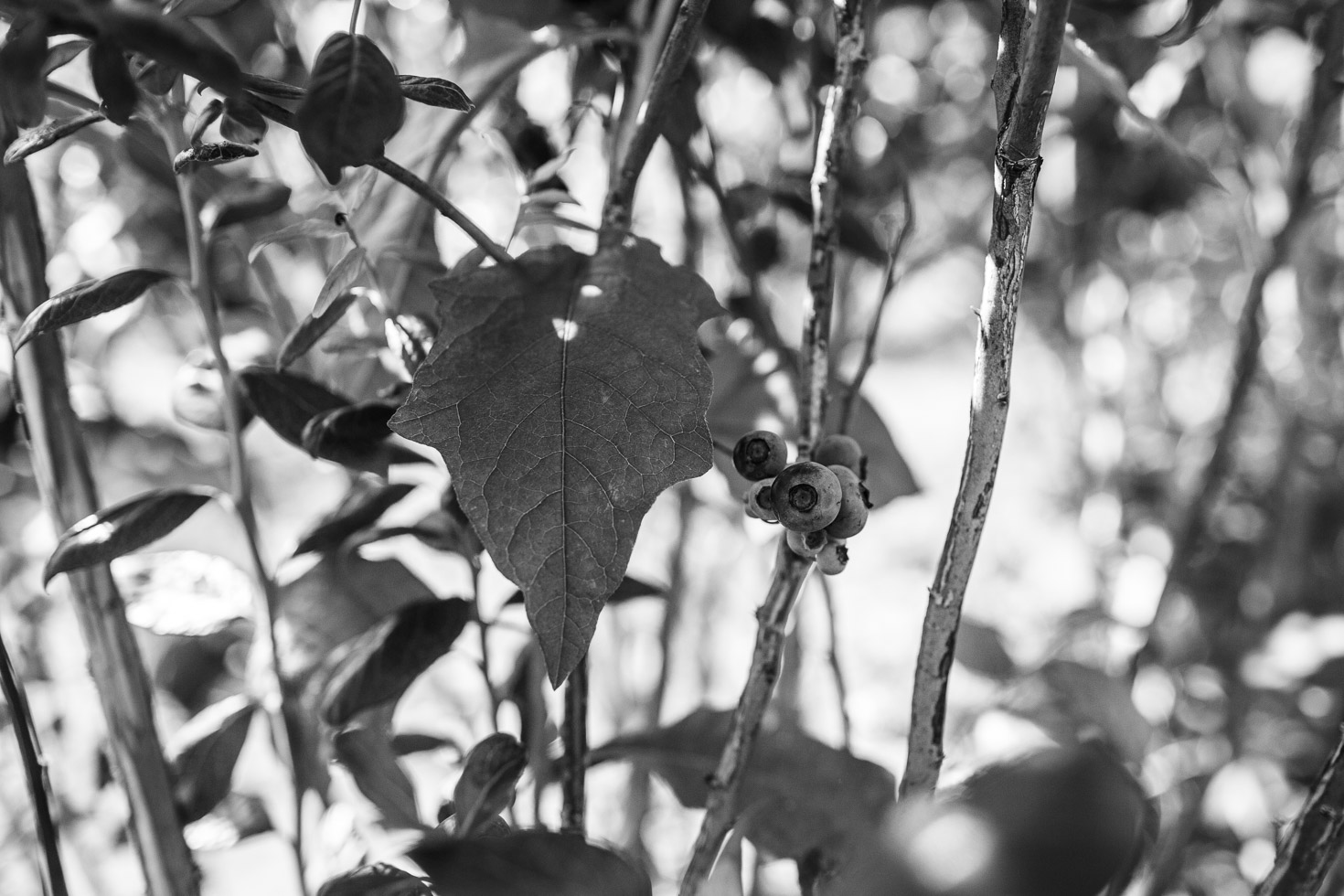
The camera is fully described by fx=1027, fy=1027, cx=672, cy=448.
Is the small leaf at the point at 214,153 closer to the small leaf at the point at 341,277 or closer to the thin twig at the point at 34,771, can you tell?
the small leaf at the point at 341,277

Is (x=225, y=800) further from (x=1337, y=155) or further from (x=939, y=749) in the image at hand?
(x=1337, y=155)

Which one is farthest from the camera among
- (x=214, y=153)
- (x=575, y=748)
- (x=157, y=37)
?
(x=575, y=748)

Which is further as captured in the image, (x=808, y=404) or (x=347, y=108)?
(x=808, y=404)

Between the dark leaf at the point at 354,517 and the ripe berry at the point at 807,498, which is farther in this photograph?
the dark leaf at the point at 354,517

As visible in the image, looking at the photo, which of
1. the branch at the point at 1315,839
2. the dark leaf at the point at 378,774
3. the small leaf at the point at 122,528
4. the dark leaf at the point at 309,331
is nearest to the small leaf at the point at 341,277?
the dark leaf at the point at 309,331

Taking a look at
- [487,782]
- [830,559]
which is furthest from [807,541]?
[487,782]

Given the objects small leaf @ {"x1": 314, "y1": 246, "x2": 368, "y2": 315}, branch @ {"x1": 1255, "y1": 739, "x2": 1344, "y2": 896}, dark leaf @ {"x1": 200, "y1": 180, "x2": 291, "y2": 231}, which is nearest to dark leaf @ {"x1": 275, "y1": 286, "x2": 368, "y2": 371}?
small leaf @ {"x1": 314, "y1": 246, "x2": 368, "y2": 315}

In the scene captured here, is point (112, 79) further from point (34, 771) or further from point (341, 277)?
point (34, 771)
